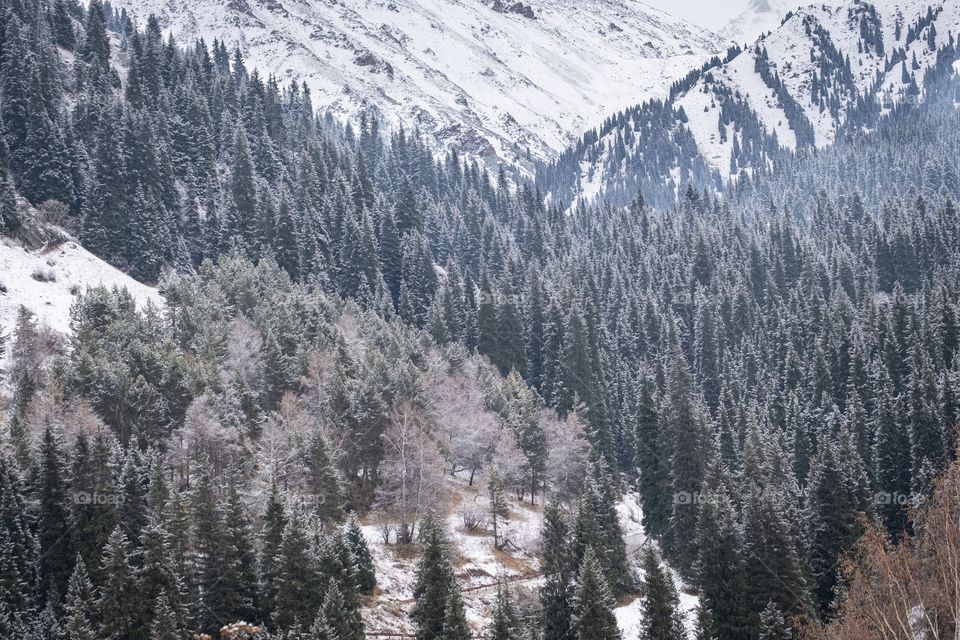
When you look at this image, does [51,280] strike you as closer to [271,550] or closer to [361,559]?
[361,559]

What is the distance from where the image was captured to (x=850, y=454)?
60.5 metres

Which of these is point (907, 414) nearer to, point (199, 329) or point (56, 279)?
point (199, 329)

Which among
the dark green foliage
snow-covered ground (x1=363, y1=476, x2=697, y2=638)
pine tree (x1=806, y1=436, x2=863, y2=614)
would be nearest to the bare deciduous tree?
snow-covered ground (x1=363, y1=476, x2=697, y2=638)

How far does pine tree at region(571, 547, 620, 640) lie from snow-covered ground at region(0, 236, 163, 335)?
5261 centimetres

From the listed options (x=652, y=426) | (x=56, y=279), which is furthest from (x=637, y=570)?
(x=56, y=279)

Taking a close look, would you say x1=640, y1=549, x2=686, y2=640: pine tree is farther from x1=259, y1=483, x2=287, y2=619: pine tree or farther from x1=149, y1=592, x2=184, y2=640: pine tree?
x1=149, y1=592, x2=184, y2=640: pine tree

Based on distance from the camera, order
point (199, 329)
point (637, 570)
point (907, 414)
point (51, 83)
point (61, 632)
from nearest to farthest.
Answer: point (61, 632), point (637, 570), point (907, 414), point (199, 329), point (51, 83)

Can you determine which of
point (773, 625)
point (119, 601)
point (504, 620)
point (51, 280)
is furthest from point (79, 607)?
point (51, 280)

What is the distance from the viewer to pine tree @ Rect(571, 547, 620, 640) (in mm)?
41562

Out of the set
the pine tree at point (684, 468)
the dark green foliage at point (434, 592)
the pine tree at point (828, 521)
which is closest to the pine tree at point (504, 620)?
the dark green foliage at point (434, 592)

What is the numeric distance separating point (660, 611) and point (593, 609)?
3.97m

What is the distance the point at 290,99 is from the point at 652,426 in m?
121

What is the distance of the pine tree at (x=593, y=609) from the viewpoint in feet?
136

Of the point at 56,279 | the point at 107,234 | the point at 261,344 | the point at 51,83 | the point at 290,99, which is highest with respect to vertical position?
the point at 290,99
